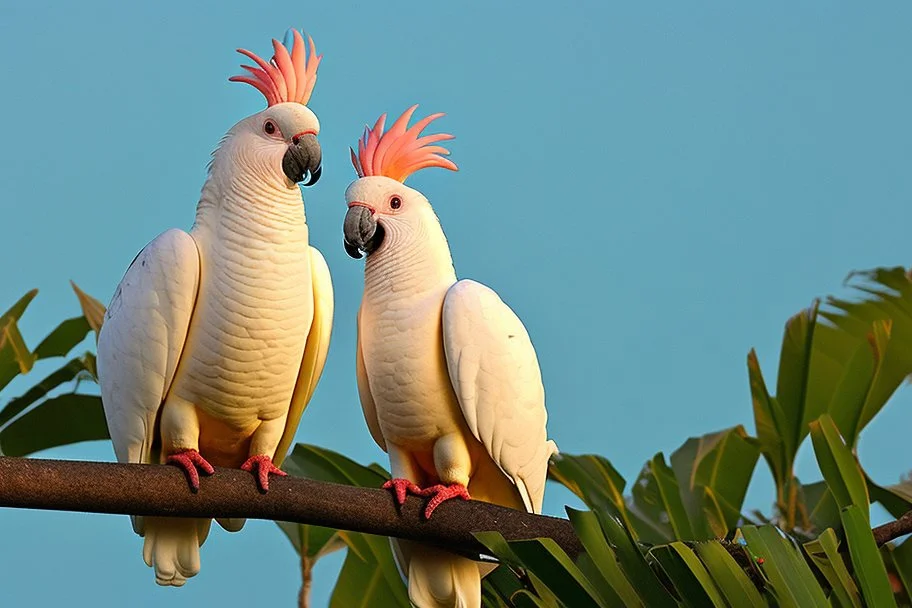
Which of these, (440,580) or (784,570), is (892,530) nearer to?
(784,570)

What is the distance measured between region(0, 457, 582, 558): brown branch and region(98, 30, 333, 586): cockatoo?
0.08 m

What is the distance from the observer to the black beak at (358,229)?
12.4 feet

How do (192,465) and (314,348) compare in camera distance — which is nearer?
(192,465)

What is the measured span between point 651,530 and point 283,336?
2.47 m

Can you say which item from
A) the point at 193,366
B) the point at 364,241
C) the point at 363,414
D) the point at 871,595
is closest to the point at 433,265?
the point at 364,241

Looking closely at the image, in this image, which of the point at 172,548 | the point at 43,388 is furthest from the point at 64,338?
the point at 172,548

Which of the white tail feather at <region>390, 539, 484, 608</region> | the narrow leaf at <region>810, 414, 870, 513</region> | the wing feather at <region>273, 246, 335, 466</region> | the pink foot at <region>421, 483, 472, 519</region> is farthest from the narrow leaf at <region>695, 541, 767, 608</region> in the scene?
the wing feather at <region>273, 246, 335, 466</region>

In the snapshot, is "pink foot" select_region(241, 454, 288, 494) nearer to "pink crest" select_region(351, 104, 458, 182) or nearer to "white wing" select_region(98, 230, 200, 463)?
"white wing" select_region(98, 230, 200, 463)

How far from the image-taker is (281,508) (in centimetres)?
326

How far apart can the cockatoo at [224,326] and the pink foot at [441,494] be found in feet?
1.52

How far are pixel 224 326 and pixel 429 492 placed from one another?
759 millimetres

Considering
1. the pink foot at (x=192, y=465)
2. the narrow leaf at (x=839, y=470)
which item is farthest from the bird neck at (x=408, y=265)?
the narrow leaf at (x=839, y=470)

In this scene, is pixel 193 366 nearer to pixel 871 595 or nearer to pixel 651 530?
pixel 871 595

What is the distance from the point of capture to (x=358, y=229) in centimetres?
378
